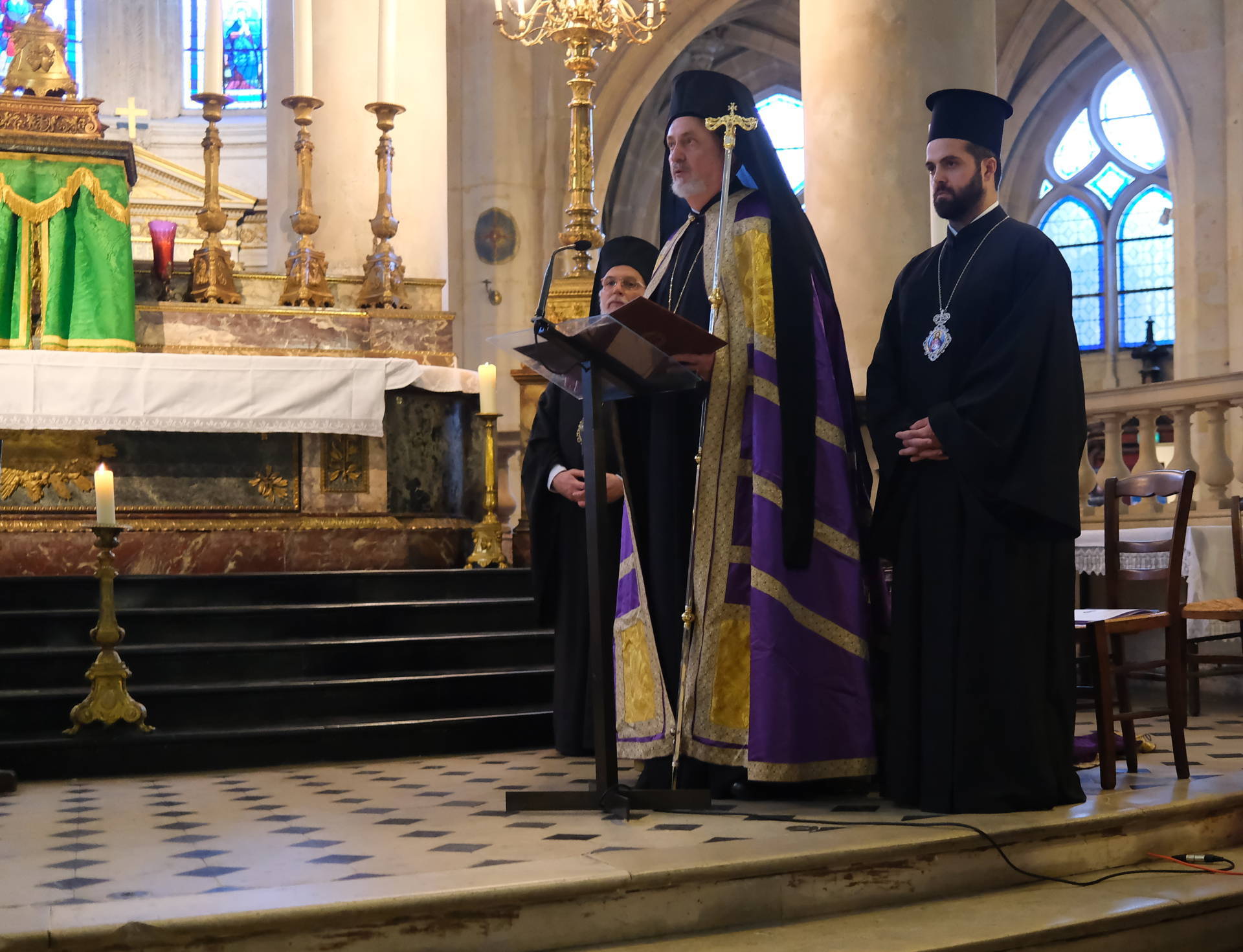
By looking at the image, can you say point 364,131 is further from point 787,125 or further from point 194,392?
point 787,125

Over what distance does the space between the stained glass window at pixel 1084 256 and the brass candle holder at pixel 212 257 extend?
1499 centimetres

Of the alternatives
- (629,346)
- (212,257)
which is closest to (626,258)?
(629,346)

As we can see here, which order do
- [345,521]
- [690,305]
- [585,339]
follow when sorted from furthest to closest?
[345,521] → [690,305] → [585,339]

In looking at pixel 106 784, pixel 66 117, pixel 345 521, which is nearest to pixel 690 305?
pixel 106 784

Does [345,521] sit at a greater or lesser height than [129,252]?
lesser

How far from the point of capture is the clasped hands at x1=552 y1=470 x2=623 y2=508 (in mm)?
4699

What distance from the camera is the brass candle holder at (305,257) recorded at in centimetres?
735

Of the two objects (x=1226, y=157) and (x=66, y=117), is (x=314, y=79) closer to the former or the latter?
(x=66, y=117)

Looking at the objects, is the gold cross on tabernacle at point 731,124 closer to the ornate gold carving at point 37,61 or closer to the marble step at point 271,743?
the marble step at point 271,743

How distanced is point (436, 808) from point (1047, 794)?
65.6 inches

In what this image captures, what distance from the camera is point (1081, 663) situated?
7066 millimetres

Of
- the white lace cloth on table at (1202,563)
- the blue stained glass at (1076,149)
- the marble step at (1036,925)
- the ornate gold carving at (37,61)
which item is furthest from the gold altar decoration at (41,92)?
the blue stained glass at (1076,149)

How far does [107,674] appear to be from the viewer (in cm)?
512

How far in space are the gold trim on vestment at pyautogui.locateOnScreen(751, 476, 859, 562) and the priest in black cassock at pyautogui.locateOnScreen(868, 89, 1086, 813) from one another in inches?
4.7
